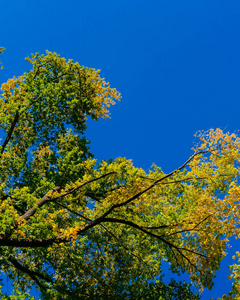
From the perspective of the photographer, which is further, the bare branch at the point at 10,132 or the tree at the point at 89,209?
the bare branch at the point at 10,132

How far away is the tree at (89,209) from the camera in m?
8.48

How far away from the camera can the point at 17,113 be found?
39.4 ft

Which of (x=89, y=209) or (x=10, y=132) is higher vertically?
(x=10, y=132)

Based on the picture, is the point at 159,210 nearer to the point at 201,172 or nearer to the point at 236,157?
the point at 201,172

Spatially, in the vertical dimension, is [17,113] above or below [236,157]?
above

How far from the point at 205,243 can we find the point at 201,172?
2.28m

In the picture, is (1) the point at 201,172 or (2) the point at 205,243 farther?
(1) the point at 201,172

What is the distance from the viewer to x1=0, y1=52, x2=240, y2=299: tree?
8484mm

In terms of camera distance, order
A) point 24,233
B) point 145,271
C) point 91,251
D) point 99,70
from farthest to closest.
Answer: point 99,70
point 91,251
point 145,271
point 24,233

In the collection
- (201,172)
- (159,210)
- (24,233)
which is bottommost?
(24,233)

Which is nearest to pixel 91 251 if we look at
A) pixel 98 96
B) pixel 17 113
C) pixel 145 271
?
pixel 145 271

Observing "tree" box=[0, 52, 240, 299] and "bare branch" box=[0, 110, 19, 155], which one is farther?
"bare branch" box=[0, 110, 19, 155]

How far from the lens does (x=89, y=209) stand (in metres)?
11.0

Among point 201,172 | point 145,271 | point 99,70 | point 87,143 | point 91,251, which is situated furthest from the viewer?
point 99,70
